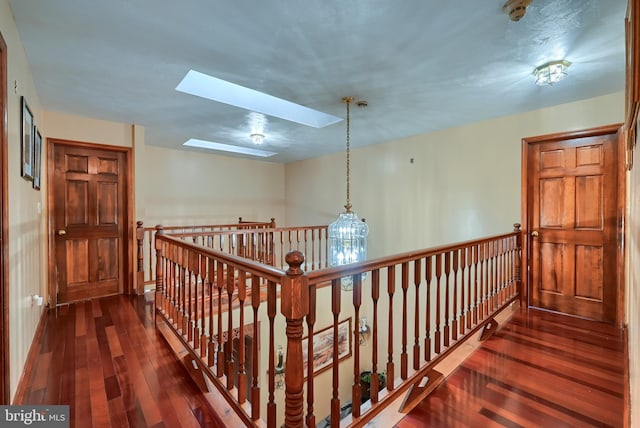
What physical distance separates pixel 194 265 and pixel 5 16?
1.69 m

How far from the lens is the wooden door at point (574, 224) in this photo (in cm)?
289

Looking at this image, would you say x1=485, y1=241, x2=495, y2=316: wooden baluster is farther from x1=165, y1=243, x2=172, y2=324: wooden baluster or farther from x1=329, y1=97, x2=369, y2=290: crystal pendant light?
x1=165, y1=243, x2=172, y2=324: wooden baluster

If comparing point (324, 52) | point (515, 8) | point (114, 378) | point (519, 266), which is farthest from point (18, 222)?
point (519, 266)

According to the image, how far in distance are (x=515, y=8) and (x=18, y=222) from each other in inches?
128

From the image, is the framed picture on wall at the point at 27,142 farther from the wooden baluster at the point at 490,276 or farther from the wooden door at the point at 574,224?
the wooden door at the point at 574,224

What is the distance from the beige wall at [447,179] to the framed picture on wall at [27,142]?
10.9 feet

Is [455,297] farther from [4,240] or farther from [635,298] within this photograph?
[4,240]

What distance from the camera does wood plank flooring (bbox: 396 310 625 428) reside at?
5.36 feet

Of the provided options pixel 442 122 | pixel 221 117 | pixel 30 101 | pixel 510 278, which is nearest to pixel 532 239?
pixel 510 278

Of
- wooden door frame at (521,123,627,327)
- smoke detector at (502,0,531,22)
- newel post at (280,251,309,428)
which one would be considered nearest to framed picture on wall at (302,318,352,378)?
wooden door frame at (521,123,627,327)

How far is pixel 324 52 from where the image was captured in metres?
2.08

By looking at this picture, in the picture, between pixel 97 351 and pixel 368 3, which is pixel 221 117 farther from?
pixel 97 351

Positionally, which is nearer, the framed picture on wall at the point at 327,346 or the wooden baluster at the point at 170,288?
the wooden baluster at the point at 170,288

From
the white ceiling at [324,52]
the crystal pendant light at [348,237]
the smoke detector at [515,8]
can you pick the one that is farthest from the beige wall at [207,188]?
the smoke detector at [515,8]
